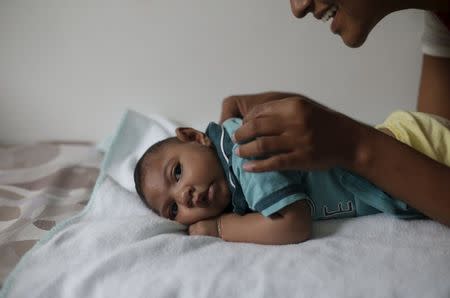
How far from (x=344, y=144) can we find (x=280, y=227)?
18 centimetres

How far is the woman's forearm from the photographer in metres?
0.77

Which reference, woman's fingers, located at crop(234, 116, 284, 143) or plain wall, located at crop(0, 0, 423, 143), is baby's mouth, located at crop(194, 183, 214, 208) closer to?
woman's fingers, located at crop(234, 116, 284, 143)

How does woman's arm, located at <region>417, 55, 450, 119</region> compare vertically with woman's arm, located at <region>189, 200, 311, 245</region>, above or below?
above

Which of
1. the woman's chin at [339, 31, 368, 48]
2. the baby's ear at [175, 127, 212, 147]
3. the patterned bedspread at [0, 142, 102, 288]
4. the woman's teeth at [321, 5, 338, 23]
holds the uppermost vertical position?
the woman's teeth at [321, 5, 338, 23]

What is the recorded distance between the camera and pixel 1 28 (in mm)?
1272

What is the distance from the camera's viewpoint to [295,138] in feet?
2.44

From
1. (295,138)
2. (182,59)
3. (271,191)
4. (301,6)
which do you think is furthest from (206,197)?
(182,59)

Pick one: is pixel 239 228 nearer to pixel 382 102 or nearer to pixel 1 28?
pixel 382 102

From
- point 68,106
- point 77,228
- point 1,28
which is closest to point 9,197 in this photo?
point 77,228

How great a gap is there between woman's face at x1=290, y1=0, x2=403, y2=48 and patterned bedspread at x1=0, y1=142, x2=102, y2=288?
0.62 metres

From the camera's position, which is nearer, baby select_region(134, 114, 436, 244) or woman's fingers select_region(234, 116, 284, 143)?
woman's fingers select_region(234, 116, 284, 143)

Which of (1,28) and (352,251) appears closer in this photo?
(352,251)

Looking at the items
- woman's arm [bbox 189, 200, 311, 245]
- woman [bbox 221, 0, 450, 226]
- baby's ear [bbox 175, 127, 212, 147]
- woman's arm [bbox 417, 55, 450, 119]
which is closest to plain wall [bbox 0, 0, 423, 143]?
woman's arm [bbox 417, 55, 450, 119]

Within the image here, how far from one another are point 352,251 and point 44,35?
943 mm
